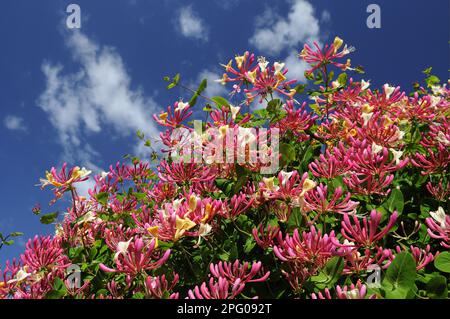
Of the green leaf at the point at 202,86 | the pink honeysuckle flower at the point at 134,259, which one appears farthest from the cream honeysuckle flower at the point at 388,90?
the pink honeysuckle flower at the point at 134,259

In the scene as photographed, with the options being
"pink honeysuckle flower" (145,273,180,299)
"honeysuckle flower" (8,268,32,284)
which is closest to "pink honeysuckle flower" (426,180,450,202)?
"pink honeysuckle flower" (145,273,180,299)

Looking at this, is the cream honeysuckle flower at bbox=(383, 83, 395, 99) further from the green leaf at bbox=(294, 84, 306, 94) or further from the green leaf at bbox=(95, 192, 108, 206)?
the green leaf at bbox=(95, 192, 108, 206)

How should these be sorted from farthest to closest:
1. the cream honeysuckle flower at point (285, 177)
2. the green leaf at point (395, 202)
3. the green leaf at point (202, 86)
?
the green leaf at point (202, 86) < the green leaf at point (395, 202) < the cream honeysuckle flower at point (285, 177)

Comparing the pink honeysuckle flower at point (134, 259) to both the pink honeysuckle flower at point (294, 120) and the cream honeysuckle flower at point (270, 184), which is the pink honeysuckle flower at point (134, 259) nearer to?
the cream honeysuckle flower at point (270, 184)

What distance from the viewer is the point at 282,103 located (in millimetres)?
2389

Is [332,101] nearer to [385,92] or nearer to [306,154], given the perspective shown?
[385,92]

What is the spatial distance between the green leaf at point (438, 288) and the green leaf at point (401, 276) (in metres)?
0.09

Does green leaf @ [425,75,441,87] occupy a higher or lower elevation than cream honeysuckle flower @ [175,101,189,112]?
higher

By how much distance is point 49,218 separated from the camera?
2.32m

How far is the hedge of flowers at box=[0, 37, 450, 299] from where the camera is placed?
1.44 meters

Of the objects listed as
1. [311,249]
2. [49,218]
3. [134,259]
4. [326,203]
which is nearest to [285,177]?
[326,203]

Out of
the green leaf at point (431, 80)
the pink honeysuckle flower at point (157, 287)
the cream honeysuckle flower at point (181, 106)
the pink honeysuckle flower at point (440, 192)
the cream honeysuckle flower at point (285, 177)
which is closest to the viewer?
the pink honeysuckle flower at point (157, 287)

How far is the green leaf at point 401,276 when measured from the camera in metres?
1.23
